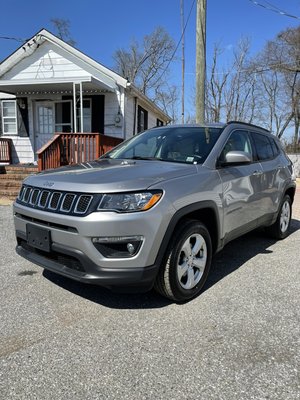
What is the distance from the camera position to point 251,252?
16.5 ft

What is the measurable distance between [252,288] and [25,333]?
2.33 metres

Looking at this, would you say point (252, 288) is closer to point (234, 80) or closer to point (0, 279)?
point (0, 279)

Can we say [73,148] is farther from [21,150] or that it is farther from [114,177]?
[114,177]

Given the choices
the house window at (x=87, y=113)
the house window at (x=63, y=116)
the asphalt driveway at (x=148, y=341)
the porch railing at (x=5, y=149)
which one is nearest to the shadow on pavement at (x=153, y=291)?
the asphalt driveway at (x=148, y=341)

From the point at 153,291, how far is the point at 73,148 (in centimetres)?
698

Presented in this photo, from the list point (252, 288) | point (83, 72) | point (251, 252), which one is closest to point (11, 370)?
point (252, 288)

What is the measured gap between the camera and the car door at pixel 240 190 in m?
3.79

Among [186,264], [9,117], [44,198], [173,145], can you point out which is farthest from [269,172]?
[9,117]

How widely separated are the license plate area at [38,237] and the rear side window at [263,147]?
3166 millimetres

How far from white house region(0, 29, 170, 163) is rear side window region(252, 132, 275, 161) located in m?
6.98

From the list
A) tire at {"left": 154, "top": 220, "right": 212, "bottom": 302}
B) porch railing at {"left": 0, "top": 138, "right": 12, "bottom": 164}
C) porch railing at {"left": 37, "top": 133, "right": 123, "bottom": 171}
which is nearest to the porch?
porch railing at {"left": 37, "top": 133, "right": 123, "bottom": 171}

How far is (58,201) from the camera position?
9.77 ft

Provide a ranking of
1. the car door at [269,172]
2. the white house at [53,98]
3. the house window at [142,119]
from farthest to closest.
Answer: the house window at [142,119], the white house at [53,98], the car door at [269,172]

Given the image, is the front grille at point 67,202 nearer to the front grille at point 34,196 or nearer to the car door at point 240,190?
the front grille at point 34,196
